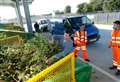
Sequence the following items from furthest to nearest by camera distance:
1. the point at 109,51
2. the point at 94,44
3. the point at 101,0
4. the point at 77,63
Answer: the point at 101,0, the point at 94,44, the point at 109,51, the point at 77,63

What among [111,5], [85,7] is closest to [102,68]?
[111,5]

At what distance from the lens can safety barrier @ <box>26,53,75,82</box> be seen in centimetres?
473

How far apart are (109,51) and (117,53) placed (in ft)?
16.9

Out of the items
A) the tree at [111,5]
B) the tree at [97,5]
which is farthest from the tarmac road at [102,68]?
the tree at [97,5]

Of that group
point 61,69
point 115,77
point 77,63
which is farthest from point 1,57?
point 115,77

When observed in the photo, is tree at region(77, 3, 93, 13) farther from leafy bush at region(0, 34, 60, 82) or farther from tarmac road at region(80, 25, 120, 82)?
leafy bush at region(0, 34, 60, 82)

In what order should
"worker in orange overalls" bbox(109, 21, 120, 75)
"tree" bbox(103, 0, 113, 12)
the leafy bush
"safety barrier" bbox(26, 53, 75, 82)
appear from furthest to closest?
"tree" bbox(103, 0, 113, 12), "worker in orange overalls" bbox(109, 21, 120, 75), the leafy bush, "safety barrier" bbox(26, 53, 75, 82)

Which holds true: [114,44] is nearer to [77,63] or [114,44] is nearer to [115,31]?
[115,31]

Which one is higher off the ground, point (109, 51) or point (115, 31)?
point (115, 31)

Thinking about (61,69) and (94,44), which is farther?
(94,44)

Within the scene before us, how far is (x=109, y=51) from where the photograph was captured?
15133 millimetres

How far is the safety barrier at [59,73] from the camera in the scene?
4.73 m

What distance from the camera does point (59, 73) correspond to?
547 centimetres

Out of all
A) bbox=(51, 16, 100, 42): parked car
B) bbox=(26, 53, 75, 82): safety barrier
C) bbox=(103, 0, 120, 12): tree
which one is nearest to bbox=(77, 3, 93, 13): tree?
bbox=(103, 0, 120, 12): tree
